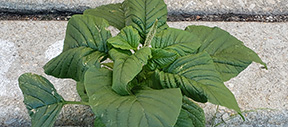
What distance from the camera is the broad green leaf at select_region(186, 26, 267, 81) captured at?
1373mm

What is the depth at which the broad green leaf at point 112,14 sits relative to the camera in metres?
1.44

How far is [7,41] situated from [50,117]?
2.83ft

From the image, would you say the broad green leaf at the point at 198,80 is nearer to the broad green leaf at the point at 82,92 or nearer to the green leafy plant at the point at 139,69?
the green leafy plant at the point at 139,69

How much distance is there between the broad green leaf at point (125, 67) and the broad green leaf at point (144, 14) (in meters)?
0.19

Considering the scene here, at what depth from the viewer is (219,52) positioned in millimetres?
1423

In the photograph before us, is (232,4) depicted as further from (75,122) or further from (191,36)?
(75,122)

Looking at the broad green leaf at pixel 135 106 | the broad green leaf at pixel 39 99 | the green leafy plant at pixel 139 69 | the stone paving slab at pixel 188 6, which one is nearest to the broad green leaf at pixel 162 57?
the green leafy plant at pixel 139 69

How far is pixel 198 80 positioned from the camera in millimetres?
1235

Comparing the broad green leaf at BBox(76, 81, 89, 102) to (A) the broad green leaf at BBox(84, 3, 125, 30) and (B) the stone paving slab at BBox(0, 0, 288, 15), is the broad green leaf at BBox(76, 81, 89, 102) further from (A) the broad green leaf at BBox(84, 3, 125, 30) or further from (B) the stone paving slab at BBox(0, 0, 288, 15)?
(B) the stone paving slab at BBox(0, 0, 288, 15)

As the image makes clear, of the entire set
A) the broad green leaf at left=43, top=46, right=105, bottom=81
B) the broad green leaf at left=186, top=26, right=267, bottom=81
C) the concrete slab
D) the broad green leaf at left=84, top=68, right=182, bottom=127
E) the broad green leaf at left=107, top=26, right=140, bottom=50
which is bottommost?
the concrete slab

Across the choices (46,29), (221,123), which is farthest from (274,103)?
(46,29)

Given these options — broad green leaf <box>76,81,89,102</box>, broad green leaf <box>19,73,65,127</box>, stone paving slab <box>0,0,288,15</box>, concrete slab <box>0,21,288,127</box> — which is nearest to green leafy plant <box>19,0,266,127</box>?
broad green leaf <box>19,73,65,127</box>

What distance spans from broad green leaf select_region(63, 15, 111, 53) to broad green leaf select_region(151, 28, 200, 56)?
0.17 m

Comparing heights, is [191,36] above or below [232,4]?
above
